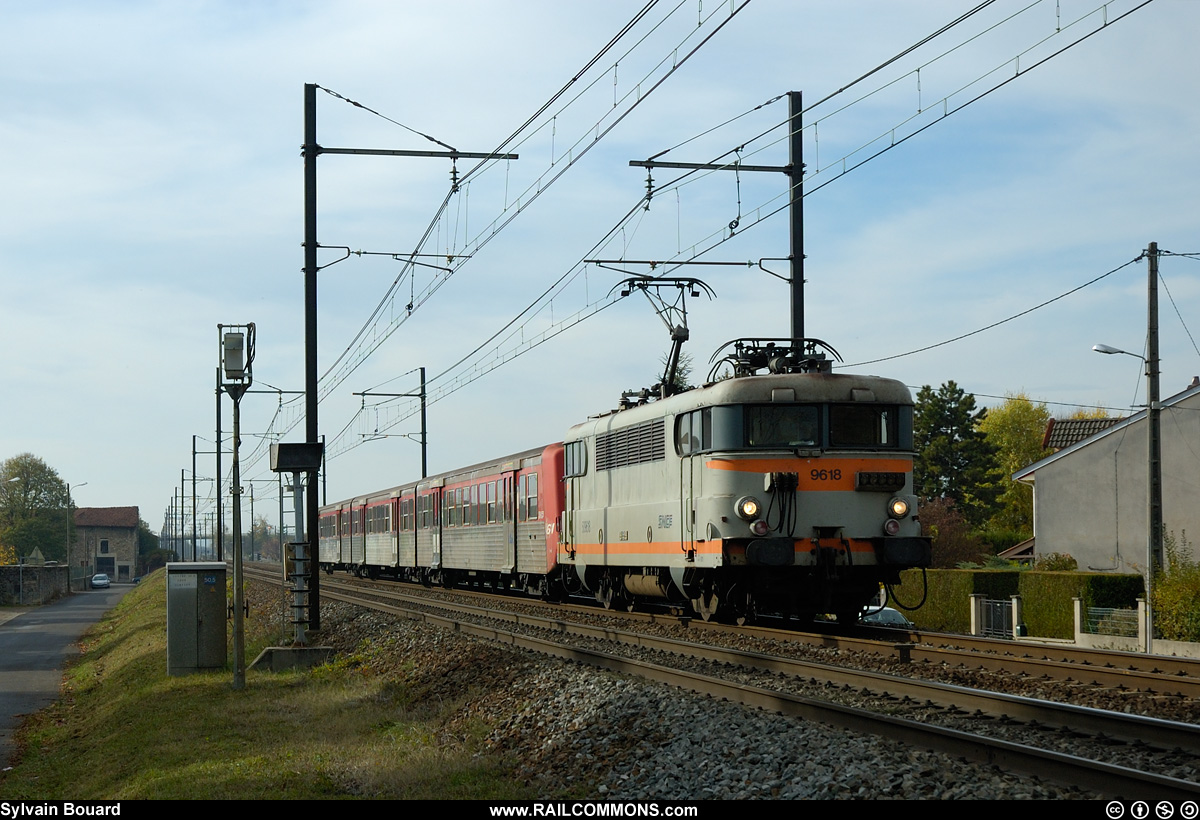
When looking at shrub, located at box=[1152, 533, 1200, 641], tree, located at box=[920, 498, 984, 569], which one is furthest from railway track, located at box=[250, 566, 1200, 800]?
tree, located at box=[920, 498, 984, 569]

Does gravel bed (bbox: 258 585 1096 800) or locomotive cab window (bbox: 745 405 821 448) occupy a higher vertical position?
locomotive cab window (bbox: 745 405 821 448)

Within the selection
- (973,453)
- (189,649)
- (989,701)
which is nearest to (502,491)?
(189,649)

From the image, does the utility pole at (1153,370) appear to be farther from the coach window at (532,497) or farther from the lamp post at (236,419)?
the lamp post at (236,419)

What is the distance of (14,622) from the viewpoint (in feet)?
136

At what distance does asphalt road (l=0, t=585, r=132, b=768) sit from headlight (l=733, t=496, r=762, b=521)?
8905 millimetres

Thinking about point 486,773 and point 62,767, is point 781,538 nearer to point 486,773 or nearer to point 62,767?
point 486,773

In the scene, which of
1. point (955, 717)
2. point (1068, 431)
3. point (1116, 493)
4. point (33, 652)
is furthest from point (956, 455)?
point (955, 717)

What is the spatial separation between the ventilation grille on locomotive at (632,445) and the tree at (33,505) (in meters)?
93.2

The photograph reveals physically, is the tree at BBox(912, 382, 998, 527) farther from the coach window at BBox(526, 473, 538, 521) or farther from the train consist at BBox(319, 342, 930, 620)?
the train consist at BBox(319, 342, 930, 620)

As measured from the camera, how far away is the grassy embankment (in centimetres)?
910

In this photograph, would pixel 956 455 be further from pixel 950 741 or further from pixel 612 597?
pixel 950 741

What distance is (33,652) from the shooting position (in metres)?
29.8

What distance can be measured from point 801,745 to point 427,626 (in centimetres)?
1212

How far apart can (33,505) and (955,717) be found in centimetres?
10947
